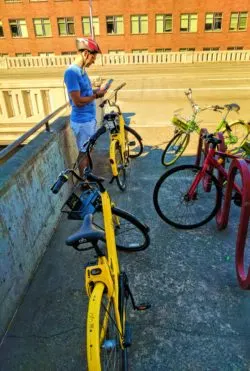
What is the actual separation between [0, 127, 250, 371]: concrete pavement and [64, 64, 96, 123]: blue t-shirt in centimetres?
159

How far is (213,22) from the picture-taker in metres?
28.2

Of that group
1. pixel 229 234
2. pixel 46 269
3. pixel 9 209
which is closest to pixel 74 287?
pixel 46 269

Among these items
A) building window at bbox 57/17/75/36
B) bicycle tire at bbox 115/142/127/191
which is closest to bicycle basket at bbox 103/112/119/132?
bicycle tire at bbox 115/142/127/191

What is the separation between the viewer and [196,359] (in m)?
2.23

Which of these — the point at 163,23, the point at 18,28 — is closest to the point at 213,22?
the point at 163,23

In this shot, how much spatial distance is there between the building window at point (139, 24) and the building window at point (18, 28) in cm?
1092

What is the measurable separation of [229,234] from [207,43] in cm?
3009

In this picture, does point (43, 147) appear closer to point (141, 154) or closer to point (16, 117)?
point (141, 154)

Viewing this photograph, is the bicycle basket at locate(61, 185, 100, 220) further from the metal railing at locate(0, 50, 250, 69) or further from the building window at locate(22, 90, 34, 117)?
the metal railing at locate(0, 50, 250, 69)

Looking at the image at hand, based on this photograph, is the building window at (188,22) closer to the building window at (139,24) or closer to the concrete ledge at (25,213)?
the building window at (139,24)

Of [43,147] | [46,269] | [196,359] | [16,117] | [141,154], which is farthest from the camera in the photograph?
[16,117]

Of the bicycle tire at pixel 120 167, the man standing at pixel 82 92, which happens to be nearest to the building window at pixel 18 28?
the man standing at pixel 82 92

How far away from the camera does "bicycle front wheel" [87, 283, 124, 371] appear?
142cm

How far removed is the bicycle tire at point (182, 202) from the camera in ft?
11.9
